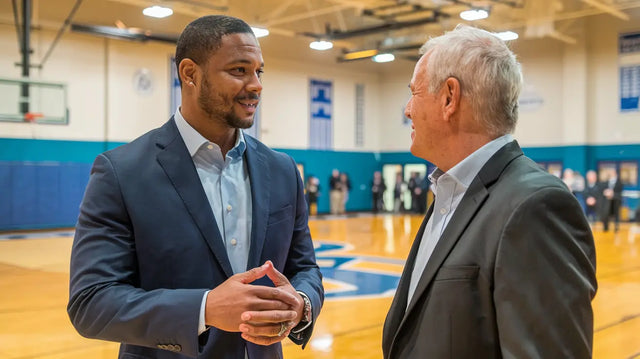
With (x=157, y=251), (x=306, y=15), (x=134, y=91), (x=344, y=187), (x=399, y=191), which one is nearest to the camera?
(x=157, y=251)

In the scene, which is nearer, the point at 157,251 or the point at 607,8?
the point at 157,251

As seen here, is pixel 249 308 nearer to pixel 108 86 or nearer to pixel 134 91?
pixel 108 86

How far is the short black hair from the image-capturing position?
6.77 ft

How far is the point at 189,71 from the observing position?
210 cm

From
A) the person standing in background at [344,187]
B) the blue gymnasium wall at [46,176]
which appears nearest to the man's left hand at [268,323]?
the blue gymnasium wall at [46,176]

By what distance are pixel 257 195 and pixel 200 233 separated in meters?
0.27

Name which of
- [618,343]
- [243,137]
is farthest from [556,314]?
[618,343]

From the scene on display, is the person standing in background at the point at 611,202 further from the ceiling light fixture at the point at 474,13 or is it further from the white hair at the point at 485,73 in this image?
the white hair at the point at 485,73

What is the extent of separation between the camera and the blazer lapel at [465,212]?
169 cm

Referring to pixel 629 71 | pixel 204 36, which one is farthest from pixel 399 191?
pixel 204 36

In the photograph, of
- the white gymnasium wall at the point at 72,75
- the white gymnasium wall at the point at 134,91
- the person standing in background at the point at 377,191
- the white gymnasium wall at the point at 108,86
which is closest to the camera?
the white gymnasium wall at the point at 72,75

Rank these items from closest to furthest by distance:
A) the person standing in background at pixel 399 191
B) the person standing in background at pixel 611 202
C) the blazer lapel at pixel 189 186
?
1. the blazer lapel at pixel 189 186
2. the person standing in background at pixel 611 202
3. the person standing in background at pixel 399 191

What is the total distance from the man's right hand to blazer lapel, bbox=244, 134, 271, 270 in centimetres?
26

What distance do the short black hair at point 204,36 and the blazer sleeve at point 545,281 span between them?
1.13 m
